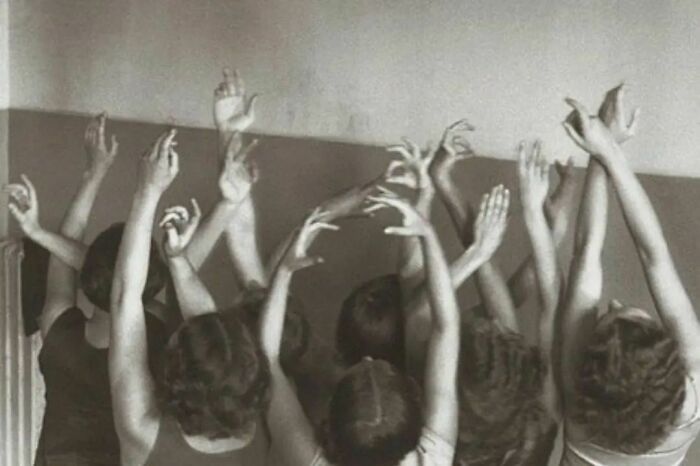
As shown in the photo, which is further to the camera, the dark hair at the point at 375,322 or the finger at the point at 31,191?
the finger at the point at 31,191

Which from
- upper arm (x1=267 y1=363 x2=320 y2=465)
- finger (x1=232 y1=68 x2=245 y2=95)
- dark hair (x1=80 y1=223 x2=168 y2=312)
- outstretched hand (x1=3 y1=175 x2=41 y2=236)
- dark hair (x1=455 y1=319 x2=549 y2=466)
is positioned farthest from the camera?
outstretched hand (x1=3 y1=175 x2=41 y2=236)

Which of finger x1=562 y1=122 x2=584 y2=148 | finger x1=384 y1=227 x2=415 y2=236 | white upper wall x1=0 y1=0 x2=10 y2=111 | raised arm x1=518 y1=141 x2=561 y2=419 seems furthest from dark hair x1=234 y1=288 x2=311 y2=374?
white upper wall x1=0 y1=0 x2=10 y2=111

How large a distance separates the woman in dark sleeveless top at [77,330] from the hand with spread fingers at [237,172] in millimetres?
219

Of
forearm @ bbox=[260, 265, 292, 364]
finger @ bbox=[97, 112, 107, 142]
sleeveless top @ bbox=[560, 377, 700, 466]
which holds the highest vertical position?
finger @ bbox=[97, 112, 107, 142]

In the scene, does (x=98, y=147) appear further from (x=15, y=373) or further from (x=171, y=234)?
(x=15, y=373)

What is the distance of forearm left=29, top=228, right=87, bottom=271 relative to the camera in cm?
183

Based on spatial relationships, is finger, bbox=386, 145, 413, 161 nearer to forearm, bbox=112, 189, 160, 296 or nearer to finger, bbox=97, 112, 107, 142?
forearm, bbox=112, 189, 160, 296

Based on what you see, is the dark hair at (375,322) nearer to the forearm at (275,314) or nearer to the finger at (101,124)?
the forearm at (275,314)

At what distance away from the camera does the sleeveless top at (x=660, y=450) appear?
1303 millimetres

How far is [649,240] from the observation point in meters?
1.33

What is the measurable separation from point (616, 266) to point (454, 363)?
0.25m

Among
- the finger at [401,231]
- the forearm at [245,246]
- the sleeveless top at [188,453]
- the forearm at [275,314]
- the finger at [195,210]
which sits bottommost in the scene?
the sleeveless top at [188,453]

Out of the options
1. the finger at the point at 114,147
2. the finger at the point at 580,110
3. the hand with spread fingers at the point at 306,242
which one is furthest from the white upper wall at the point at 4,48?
the finger at the point at 580,110

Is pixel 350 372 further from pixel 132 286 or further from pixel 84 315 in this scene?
pixel 84 315
